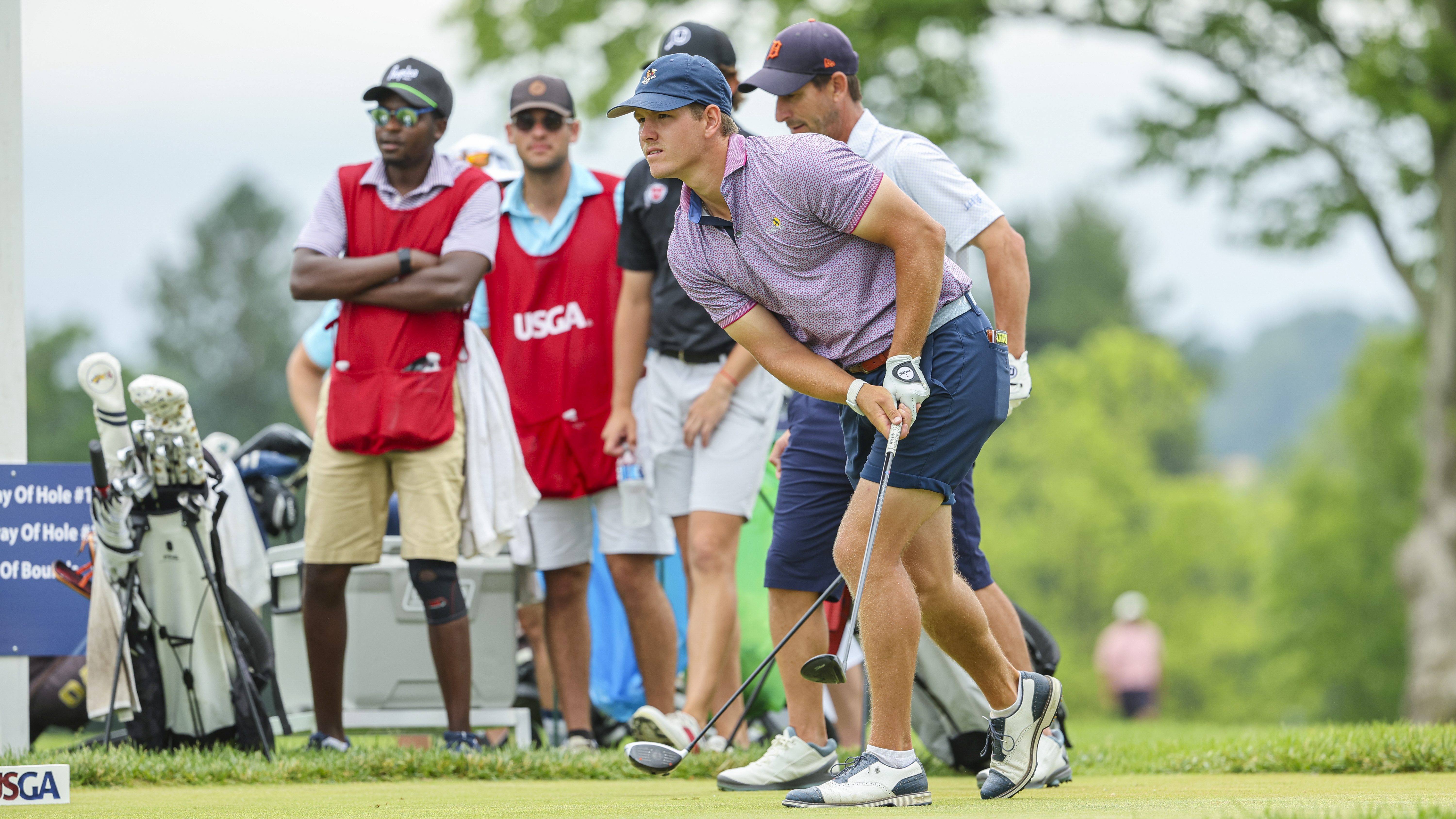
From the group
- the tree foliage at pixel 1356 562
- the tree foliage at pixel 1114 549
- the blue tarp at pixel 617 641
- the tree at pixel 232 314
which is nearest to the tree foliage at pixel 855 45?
the blue tarp at pixel 617 641

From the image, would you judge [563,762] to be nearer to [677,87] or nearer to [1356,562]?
[677,87]

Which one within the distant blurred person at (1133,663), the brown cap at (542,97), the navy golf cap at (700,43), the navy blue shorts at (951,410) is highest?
the navy golf cap at (700,43)

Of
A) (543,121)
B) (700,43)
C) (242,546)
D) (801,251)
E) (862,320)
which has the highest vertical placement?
(700,43)

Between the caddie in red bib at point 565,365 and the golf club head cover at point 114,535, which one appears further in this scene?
the caddie in red bib at point 565,365

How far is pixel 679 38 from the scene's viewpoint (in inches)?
233

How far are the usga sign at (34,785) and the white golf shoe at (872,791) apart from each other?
194 centimetres

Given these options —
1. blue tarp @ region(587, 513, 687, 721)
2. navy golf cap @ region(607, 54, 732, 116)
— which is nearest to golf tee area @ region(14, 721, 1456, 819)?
blue tarp @ region(587, 513, 687, 721)

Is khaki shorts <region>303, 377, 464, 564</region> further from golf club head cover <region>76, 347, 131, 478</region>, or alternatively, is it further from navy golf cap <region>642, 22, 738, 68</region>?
navy golf cap <region>642, 22, 738, 68</region>

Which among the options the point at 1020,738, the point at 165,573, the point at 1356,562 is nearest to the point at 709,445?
the point at 1020,738

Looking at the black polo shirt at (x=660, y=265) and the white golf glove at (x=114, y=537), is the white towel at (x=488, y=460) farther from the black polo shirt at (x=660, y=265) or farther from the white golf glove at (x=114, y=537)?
the white golf glove at (x=114, y=537)

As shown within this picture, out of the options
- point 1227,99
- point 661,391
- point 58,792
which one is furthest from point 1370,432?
point 58,792

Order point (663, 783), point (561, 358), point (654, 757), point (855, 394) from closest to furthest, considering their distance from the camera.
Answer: point (855, 394) < point (654, 757) < point (663, 783) < point (561, 358)

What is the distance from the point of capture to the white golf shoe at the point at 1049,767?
4.80 metres

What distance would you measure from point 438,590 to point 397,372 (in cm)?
82
